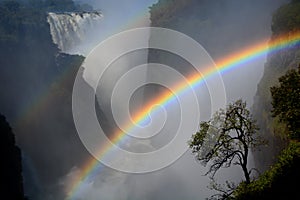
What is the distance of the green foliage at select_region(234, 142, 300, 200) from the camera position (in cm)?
1623

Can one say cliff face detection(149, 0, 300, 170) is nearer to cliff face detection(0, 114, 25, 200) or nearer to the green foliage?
the green foliage

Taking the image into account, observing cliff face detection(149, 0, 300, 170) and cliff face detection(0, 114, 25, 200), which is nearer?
cliff face detection(0, 114, 25, 200)

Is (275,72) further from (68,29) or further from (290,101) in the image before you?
(68,29)

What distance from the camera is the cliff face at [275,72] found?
1252 inches

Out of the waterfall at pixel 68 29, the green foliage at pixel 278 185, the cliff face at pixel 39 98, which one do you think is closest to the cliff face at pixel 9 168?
the cliff face at pixel 39 98

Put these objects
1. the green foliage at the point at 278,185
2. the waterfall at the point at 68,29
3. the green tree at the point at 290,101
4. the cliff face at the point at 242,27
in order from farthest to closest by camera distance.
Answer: the waterfall at the point at 68,29
the cliff face at the point at 242,27
the green foliage at the point at 278,185
the green tree at the point at 290,101

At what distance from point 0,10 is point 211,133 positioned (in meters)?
71.9

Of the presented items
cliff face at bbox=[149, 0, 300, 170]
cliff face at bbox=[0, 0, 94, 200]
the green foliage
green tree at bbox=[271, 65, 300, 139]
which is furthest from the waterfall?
the green foliage

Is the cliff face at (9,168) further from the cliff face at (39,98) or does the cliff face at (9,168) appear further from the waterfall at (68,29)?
the waterfall at (68,29)

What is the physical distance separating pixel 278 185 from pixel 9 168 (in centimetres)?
2548

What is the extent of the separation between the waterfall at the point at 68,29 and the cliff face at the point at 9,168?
49168mm

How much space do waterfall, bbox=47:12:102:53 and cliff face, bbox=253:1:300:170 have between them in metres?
52.5

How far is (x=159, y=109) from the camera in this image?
292ft

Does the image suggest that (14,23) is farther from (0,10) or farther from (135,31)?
(135,31)
